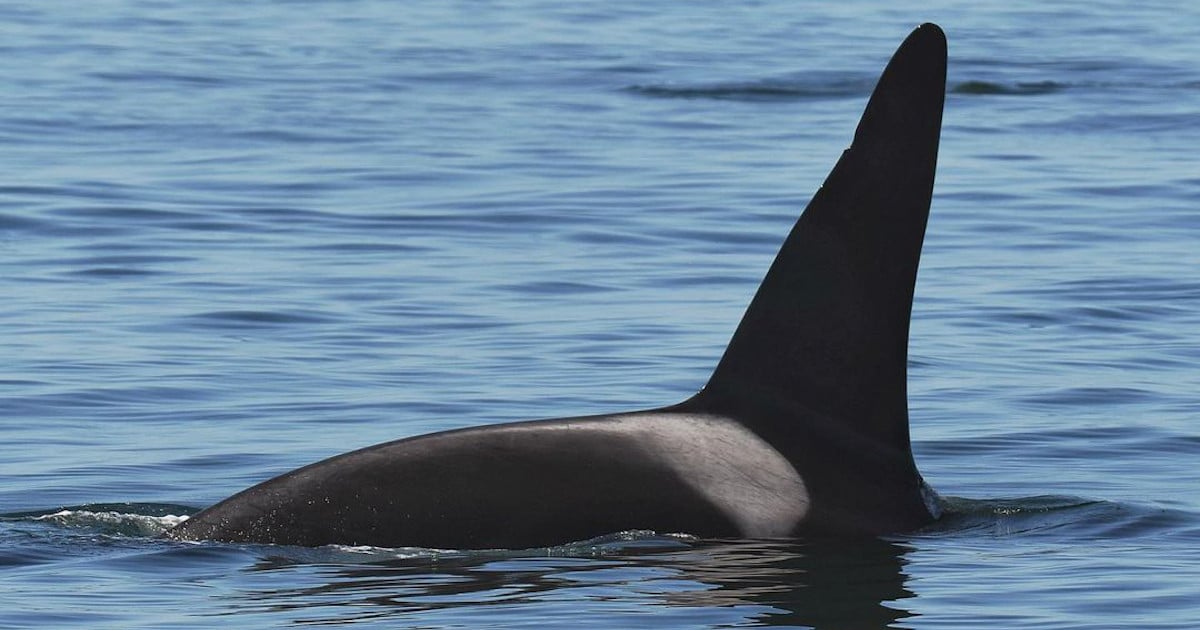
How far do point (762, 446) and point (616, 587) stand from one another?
109cm

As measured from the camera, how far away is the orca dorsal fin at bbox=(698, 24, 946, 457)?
9898mm

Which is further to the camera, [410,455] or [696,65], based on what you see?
[696,65]

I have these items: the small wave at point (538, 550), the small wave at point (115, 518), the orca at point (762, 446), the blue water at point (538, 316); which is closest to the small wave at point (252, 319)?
the blue water at point (538, 316)

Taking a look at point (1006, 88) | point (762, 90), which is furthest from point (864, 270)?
point (1006, 88)

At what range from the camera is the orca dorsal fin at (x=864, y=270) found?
9898mm

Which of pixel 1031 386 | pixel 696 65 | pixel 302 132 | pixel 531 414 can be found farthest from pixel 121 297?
pixel 696 65

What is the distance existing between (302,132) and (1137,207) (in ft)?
35.4

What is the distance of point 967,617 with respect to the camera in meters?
8.91

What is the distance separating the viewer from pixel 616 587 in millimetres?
9156

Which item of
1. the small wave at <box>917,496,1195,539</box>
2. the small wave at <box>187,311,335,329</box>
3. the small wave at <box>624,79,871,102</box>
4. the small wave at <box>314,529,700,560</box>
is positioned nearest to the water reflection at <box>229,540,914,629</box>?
the small wave at <box>314,529,700,560</box>

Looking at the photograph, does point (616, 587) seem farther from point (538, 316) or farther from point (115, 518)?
point (538, 316)

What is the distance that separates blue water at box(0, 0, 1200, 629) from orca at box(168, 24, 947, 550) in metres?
0.13

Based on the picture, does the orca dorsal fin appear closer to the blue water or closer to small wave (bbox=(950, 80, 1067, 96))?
the blue water

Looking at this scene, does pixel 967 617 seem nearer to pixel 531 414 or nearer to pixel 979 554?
pixel 979 554
